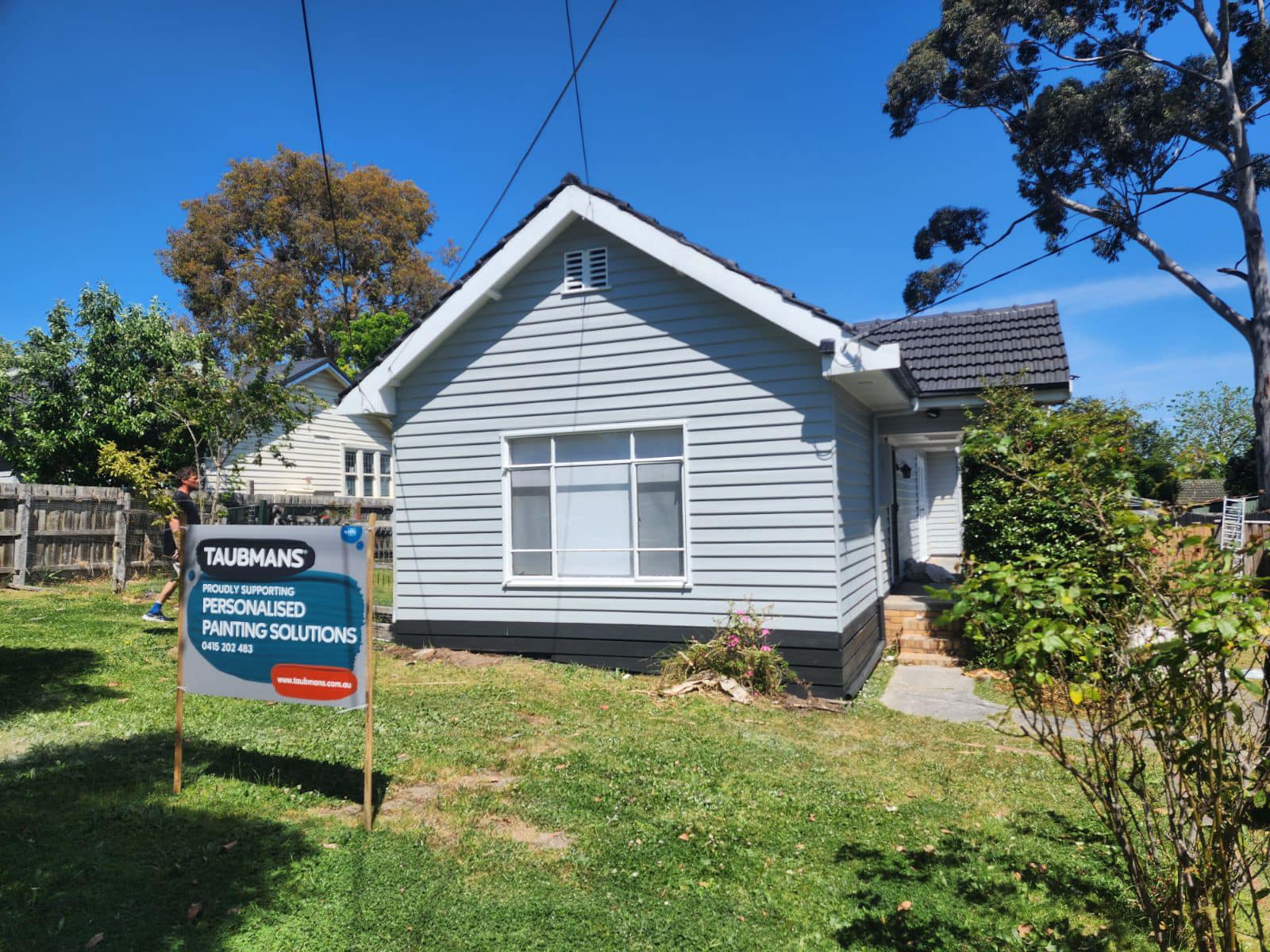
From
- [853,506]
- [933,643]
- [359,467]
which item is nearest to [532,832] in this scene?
[853,506]

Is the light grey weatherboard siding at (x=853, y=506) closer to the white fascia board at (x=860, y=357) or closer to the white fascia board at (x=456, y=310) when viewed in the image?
the white fascia board at (x=860, y=357)

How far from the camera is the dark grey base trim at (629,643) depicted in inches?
317

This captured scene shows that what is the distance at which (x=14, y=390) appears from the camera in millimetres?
17312

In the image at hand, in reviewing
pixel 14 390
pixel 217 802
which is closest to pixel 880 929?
pixel 217 802

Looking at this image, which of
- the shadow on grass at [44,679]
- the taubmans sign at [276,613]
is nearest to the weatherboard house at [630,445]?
the shadow on grass at [44,679]

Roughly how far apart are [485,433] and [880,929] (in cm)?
709

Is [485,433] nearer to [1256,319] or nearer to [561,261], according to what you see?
[561,261]

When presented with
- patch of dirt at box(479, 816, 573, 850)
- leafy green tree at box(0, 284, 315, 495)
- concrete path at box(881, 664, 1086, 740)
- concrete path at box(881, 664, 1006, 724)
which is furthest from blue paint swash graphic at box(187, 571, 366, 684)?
leafy green tree at box(0, 284, 315, 495)

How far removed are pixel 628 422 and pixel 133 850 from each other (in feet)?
19.5

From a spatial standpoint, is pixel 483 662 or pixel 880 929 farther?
pixel 483 662

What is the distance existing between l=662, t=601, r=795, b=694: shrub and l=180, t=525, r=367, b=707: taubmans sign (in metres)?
4.14

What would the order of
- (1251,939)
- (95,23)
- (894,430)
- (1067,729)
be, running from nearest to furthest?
(1251,939)
(1067,729)
(95,23)
(894,430)

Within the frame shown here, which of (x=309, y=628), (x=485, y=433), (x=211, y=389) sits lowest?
(x=309, y=628)

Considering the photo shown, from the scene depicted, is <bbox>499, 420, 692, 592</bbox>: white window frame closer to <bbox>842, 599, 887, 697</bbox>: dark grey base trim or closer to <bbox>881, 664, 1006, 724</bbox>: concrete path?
<bbox>842, 599, 887, 697</bbox>: dark grey base trim
